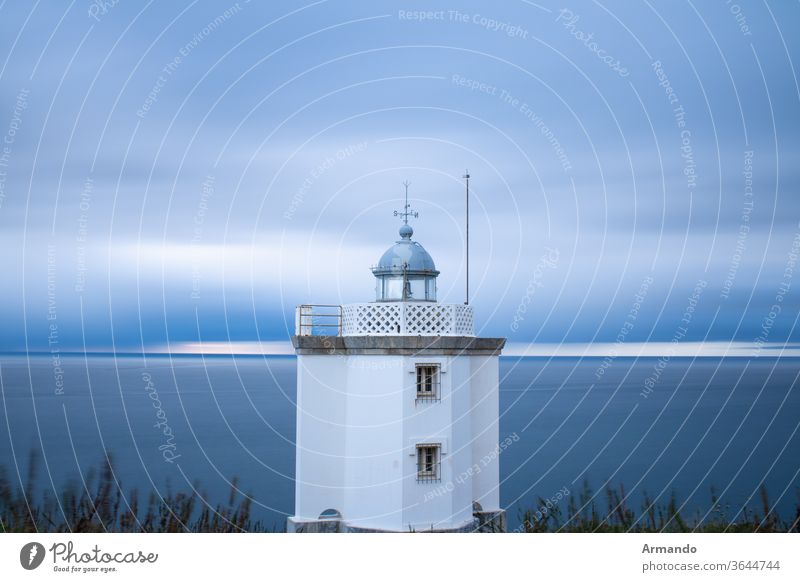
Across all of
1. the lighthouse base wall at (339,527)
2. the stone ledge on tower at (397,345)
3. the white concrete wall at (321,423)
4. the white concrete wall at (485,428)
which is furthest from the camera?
the white concrete wall at (485,428)

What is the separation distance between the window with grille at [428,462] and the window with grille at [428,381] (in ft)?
2.92

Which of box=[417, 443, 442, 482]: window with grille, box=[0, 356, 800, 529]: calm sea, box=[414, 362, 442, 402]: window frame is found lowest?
box=[0, 356, 800, 529]: calm sea

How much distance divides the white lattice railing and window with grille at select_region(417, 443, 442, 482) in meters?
2.06

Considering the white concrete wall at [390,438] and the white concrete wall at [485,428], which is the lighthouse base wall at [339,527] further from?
the white concrete wall at [485,428]

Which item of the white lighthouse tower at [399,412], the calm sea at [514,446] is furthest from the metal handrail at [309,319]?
the calm sea at [514,446]

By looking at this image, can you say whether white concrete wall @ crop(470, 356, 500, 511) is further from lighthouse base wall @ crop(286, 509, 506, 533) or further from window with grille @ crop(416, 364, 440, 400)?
window with grille @ crop(416, 364, 440, 400)

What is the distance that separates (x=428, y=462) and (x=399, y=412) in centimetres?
109

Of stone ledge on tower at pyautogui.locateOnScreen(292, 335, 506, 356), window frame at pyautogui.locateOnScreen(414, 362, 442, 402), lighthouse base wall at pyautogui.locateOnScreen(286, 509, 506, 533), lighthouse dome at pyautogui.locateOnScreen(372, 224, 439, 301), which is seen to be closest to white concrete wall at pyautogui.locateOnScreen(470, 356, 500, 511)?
stone ledge on tower at pyautogui.locateOnScreen(292, 335, 506, 356)

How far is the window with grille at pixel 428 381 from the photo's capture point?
585 inches

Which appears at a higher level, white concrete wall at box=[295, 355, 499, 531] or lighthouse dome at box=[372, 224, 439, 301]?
lighthouse dome at box=[372, 224, 439, 301]

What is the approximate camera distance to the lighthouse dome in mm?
15727

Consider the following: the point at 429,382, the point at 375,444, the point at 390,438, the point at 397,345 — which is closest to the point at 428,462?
the point at 390,438

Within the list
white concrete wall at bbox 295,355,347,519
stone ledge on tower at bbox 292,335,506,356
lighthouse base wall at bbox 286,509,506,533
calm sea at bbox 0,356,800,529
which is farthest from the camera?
calm sea at bbox 0,356,800,529
